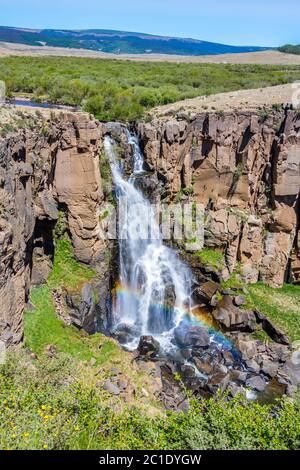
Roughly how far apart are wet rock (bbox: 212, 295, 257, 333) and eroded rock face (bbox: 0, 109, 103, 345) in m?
9.08

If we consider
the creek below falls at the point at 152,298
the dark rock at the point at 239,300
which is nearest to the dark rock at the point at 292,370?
the creek below falls at the point at 152,298

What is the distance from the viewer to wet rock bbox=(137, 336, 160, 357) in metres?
23.6

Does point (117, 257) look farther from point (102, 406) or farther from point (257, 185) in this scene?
point (102, 406)

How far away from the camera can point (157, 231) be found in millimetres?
30078

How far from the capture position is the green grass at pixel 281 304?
26.9 meters

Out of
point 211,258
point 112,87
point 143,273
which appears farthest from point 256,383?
point 112,87

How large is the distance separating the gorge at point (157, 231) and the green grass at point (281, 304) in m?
0.88

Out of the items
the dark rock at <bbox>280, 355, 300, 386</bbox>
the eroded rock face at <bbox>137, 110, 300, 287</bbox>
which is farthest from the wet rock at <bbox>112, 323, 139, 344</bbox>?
the dark rock at <bbox>280, 355, 300, 386</bbox>

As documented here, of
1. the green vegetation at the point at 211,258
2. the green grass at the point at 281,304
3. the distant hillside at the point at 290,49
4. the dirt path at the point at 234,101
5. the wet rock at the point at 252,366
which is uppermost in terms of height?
the distant hillside at the point at 290,49

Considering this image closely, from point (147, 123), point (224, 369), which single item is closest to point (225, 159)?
point (147, 123)

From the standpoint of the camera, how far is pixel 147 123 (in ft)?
101

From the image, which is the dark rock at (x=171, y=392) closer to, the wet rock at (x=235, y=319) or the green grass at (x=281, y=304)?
the wet rock at (x=235, y=319)

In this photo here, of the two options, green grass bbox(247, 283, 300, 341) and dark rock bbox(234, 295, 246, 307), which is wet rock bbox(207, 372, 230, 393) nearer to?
dark rock bbox(234, 295, 246, 307)
